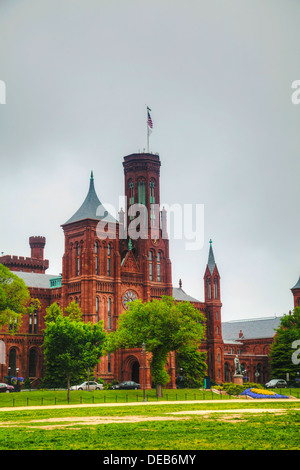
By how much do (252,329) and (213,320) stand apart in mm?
30149

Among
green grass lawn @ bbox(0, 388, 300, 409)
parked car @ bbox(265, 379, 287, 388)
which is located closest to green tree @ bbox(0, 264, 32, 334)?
green grass lawn @ bbox(0, 388, 300, 409)

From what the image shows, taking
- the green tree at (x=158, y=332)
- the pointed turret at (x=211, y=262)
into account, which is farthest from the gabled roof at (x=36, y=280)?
the pointed turret at (x=211, y=262)

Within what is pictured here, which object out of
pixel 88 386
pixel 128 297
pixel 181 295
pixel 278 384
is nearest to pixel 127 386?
pixel 88 386

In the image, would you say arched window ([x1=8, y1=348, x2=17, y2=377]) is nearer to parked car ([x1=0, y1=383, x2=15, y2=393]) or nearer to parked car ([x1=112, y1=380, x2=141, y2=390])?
parked car ([x1=0, y1=383, x2=15, y2=393])

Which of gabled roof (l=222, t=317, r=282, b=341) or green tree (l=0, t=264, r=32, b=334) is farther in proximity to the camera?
gabled roof (l=222, t=317, r=282, b=341)

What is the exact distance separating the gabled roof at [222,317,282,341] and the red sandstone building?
70.3 ft

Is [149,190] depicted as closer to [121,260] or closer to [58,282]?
[121,260]

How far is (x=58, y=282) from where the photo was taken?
92812 mm

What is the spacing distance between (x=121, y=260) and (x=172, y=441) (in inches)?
2772

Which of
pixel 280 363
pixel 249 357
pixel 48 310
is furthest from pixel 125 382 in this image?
pixel 249 357

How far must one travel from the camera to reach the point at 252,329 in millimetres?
131750

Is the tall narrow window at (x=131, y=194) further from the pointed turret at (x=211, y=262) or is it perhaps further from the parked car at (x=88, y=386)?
the parked car at (x=88, y=386)

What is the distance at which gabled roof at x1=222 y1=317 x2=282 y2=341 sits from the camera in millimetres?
128250
